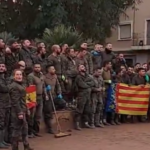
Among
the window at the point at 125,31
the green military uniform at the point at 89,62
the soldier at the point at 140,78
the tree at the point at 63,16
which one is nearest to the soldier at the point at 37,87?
the green military uniform at the point at 89,62

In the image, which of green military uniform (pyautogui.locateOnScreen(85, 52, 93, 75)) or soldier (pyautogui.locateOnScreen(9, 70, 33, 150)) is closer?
soldier (pyautogui.locateOnScreen(9, 70, 33, 150))

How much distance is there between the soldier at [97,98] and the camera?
474 inches

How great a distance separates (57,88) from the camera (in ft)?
36.9

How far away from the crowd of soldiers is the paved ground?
505 mm

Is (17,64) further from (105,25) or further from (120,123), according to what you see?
(105,25)

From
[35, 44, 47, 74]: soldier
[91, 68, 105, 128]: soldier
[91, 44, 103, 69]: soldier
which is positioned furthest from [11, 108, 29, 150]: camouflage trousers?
[91, 44, 103, 69]: soldier

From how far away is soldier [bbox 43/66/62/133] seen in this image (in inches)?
432

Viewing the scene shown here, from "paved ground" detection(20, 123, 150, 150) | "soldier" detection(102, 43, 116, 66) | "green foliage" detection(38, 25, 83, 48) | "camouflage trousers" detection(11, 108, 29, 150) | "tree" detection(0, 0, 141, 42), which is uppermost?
"tree" detection(0, 0, 141, 42)

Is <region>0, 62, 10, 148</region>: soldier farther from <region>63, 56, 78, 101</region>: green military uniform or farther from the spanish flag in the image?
<region>63, 56, 78, 101</region>: green military uniform

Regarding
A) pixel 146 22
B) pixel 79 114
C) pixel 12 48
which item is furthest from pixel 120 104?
pixel 146 22

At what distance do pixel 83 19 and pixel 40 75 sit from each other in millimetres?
13472

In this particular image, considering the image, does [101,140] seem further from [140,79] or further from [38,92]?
[140,79]

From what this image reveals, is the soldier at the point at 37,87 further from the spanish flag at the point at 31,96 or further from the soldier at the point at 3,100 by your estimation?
the soldier at the point at 3,100

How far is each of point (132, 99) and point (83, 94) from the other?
2.27 m
